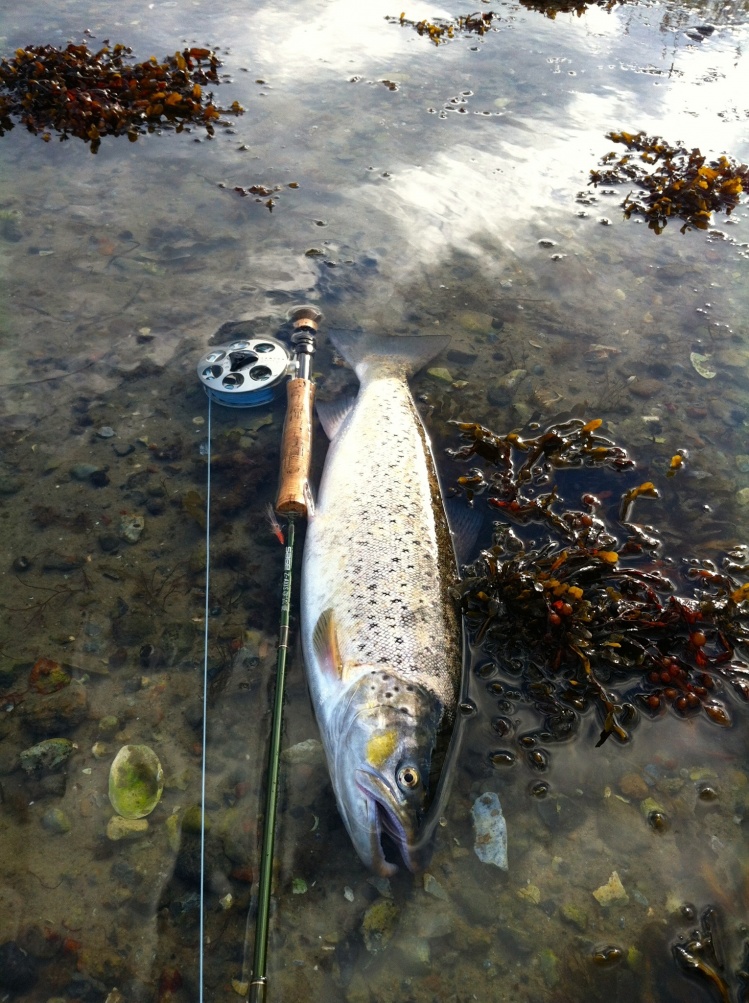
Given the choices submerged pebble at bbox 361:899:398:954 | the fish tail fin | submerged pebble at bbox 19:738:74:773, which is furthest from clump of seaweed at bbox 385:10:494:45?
submerged pebble at bbox 361:899:398:954

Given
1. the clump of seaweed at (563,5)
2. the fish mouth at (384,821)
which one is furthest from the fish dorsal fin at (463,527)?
the clump of seaweed at (563,5)

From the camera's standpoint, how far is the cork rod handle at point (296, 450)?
4.67 m

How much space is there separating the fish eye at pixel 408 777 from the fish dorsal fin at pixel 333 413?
2821 millimetres

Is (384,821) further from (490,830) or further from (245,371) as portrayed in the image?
(245,371)

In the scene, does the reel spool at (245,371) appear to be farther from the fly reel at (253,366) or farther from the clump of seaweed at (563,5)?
the clump of seaweed at (563,5)

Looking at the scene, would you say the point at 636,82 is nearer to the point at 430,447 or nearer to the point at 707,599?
the point at 430,447

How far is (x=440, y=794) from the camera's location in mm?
3633

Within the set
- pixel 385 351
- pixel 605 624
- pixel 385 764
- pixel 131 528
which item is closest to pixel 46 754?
pixel 131 528

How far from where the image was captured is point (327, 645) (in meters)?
4.02

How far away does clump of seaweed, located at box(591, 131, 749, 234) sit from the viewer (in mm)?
8125

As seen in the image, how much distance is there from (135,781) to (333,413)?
3.21 meters

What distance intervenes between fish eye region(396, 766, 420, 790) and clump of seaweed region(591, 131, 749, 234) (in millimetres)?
7318

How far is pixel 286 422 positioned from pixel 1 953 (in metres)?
3.64

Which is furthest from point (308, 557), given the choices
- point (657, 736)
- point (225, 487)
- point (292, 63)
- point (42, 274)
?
point (292, 63)
